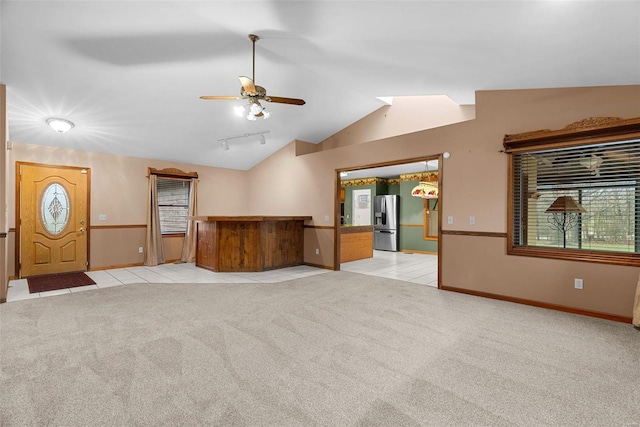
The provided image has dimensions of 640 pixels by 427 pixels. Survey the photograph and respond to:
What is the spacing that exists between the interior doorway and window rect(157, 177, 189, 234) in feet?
12.6

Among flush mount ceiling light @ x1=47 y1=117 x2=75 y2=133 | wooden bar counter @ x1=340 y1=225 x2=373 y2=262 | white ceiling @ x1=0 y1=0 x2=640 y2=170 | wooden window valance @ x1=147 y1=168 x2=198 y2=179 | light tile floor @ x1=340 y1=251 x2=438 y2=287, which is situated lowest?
light tile floor @ x1=340 y1=251 x2=438 y2=287

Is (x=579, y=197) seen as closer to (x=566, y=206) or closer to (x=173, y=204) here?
(x=566, y=206)

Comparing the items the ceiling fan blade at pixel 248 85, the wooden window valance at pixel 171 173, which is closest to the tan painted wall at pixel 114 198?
the wooden window valance at pixel 171 173

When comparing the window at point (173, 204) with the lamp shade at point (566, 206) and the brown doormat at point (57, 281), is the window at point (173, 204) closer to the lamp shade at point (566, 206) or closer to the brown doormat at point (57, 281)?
the brown doormat at point (57, 281)

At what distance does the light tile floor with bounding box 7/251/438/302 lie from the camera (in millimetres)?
4914

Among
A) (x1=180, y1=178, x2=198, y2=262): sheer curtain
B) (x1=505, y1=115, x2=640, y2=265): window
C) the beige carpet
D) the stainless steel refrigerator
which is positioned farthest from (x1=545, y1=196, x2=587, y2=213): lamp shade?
(x1=180, y1=178, x2=198, y2=262): sheer curtain

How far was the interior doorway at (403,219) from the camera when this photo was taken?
254 inches

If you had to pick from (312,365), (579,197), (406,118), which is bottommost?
(312,365)

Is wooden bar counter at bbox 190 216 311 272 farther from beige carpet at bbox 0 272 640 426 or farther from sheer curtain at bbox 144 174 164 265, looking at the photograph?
beige carpet at bbox 0 272 640 426

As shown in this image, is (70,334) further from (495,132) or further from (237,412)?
(495,132)

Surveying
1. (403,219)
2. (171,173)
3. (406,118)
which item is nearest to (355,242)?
(403,219)

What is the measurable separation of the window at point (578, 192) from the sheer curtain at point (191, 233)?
6.47m

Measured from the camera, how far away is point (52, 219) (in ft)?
19.1

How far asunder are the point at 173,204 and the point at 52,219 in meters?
2.23
